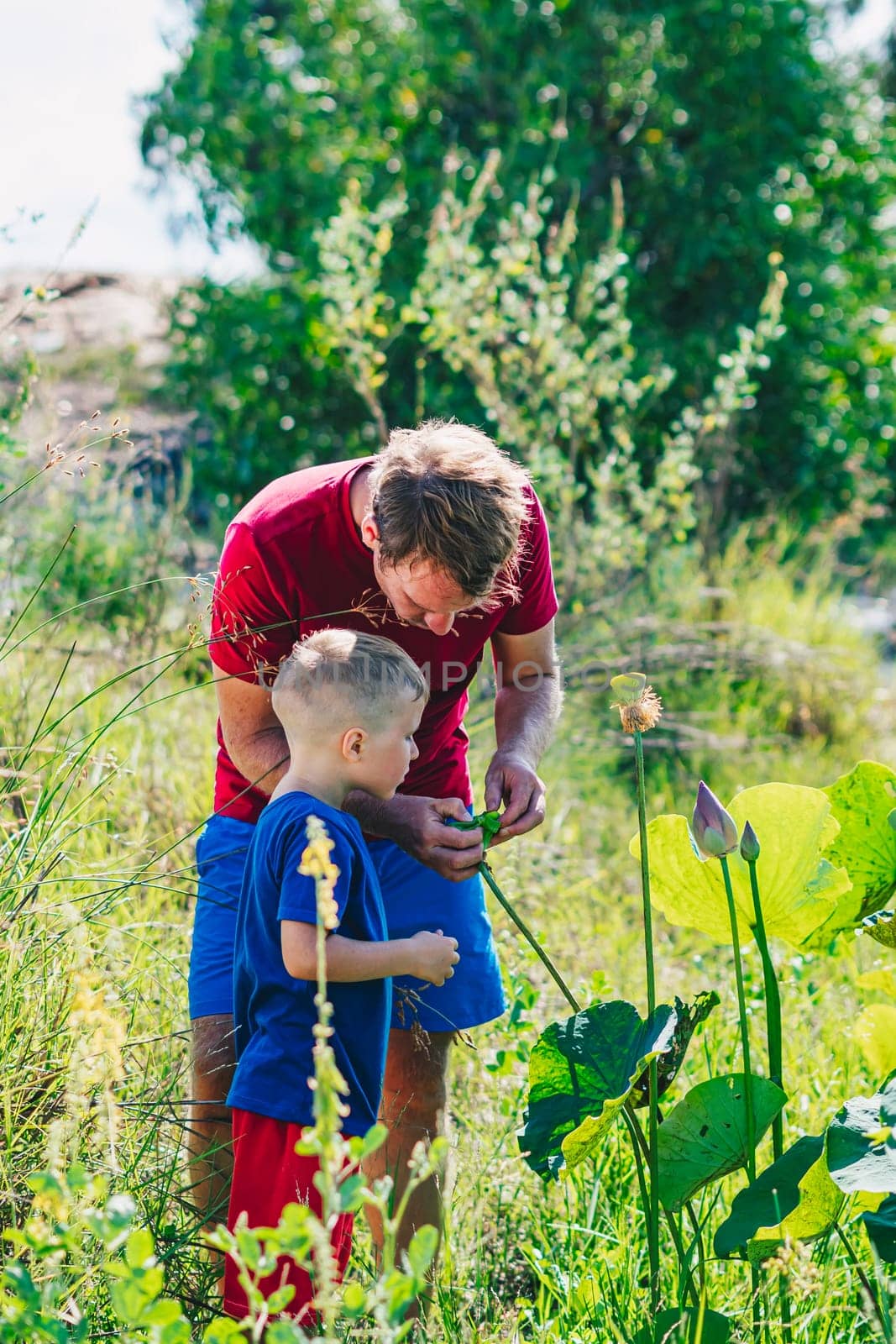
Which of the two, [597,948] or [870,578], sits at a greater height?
[597,948]

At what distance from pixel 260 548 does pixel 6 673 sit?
1.46 metres

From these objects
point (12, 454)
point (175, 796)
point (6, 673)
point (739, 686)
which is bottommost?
point (739, 686)

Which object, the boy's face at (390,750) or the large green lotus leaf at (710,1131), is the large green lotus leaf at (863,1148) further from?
the boy's face at (390,750)

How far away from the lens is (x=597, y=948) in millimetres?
3412

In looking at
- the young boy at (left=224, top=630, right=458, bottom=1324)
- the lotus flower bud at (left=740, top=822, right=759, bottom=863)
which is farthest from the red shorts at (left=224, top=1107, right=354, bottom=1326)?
the lotus flower bud at (left=740, top=822, right=759, bottom=863)

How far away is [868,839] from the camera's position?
1.90 m

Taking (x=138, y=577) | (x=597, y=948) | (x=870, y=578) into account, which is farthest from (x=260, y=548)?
(x=870, y=578)

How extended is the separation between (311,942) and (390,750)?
32 cm

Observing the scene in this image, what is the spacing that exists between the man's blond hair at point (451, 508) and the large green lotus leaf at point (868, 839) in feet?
2.02

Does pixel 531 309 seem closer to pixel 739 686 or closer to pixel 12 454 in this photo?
pixel 739 686

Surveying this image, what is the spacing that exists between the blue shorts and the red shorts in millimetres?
309

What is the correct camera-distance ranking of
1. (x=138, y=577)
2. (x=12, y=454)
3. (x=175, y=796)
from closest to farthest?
(x=12, y=454), (x=175, y=796), (x=138, y=577)

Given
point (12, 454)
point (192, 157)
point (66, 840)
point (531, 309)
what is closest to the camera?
point (66, 840)

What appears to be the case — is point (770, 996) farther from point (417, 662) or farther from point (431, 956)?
point (417, 662)
